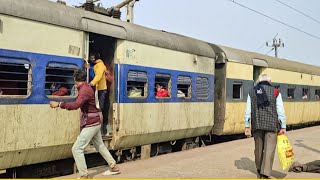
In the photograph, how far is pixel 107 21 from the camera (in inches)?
323

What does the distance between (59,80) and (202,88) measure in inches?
217

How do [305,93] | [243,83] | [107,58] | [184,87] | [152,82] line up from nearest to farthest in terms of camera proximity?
1. [107,58]
2. [152,82]
3. [184,87]
4. [243,83]
5. [305,93]

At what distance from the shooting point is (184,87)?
10.8m

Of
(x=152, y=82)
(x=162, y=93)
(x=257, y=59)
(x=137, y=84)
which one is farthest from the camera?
(x=257, y=59)

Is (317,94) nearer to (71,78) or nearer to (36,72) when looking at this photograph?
(71,78)

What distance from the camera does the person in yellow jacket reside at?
25.0 feet

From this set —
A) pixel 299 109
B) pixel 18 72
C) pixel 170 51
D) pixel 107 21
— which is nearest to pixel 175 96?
pixel 170 51

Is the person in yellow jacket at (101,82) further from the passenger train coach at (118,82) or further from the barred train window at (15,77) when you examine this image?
the barred train window at (15,77)

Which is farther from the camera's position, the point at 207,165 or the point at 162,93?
the point at 162,93

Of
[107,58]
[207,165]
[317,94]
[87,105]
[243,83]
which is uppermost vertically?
[107,58]

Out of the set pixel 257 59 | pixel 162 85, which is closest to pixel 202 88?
pixel 162 85

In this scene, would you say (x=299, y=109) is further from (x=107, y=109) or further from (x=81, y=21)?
(x=81, y=21)

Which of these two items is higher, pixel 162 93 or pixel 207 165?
pixel 162 93

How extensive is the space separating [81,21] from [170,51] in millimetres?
3252
